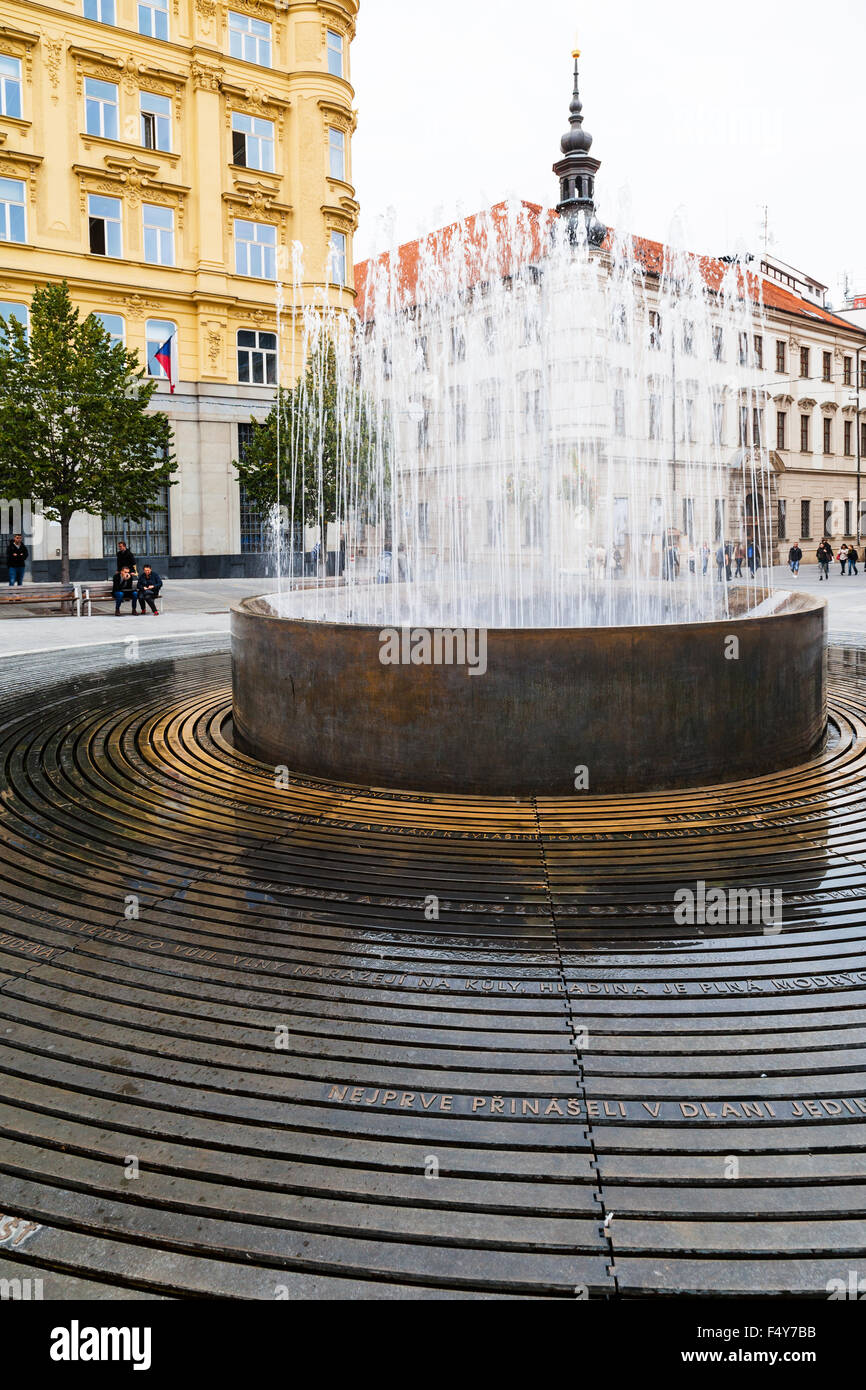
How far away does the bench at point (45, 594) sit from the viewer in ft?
68.3

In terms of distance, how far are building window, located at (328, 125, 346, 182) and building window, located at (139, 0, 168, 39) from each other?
18.9 ft

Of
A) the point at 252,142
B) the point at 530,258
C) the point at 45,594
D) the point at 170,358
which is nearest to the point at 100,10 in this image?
the point at 252,142

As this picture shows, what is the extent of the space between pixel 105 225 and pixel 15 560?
37.7 feet

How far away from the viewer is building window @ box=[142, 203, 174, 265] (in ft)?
101

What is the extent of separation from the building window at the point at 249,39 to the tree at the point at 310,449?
10927mm

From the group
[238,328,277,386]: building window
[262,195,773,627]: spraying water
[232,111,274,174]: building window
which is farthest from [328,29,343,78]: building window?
[238,328,277,386]: building window

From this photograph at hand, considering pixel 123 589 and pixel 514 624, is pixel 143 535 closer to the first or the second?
pixel 123 589

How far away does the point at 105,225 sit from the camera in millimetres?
29891

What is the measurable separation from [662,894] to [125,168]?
32.0 metres

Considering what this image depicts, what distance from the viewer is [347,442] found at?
96.1 ft

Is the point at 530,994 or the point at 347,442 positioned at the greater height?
the point at 347,442

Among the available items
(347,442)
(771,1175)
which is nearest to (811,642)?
(771,1175)

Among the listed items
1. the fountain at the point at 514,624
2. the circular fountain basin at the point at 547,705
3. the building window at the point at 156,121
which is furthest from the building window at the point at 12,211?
the circular fountain basin at the point at 547,705

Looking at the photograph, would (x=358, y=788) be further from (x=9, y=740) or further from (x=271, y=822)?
(x=9, y=740)
